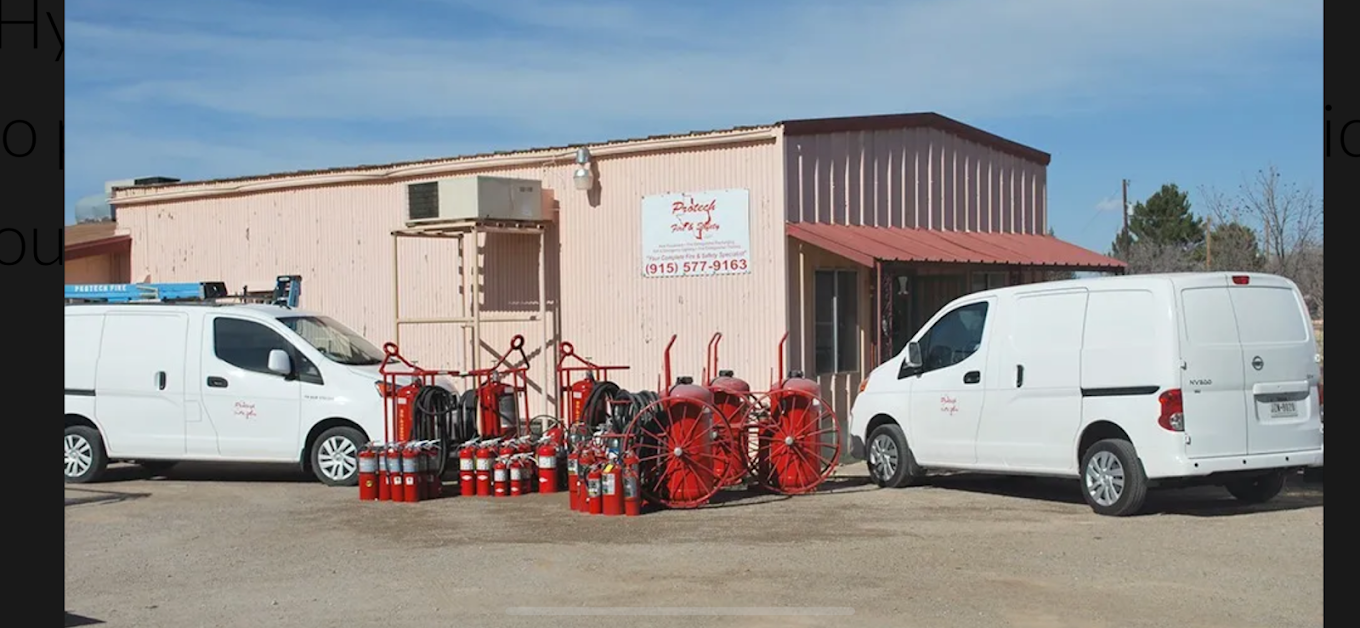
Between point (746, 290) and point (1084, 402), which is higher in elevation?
point (746, 290)

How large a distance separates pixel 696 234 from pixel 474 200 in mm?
2767

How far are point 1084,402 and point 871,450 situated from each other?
115 inches

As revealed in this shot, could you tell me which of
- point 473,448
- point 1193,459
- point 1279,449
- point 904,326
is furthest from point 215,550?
point 904,326

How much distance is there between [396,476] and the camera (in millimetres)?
13812

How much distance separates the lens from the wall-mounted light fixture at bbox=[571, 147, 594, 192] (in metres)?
18.0

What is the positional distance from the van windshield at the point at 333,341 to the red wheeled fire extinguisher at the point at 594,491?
12.8 ft

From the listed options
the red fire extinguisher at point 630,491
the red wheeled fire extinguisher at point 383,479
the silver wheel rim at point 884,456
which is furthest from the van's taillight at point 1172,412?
the red wheeled fire extinguisher at point 383,479

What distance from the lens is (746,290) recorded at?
16.8 metres

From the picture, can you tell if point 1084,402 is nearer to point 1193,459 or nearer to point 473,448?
point 1193,459

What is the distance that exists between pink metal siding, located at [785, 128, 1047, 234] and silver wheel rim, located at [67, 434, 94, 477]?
27.3 ft

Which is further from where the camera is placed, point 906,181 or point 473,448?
point 906,181

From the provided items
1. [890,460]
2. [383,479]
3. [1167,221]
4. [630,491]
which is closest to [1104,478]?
[890,460]

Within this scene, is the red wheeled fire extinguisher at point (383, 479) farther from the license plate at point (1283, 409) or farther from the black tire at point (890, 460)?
the license plate at point (1283, 409)

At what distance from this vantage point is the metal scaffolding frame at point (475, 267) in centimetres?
1791
